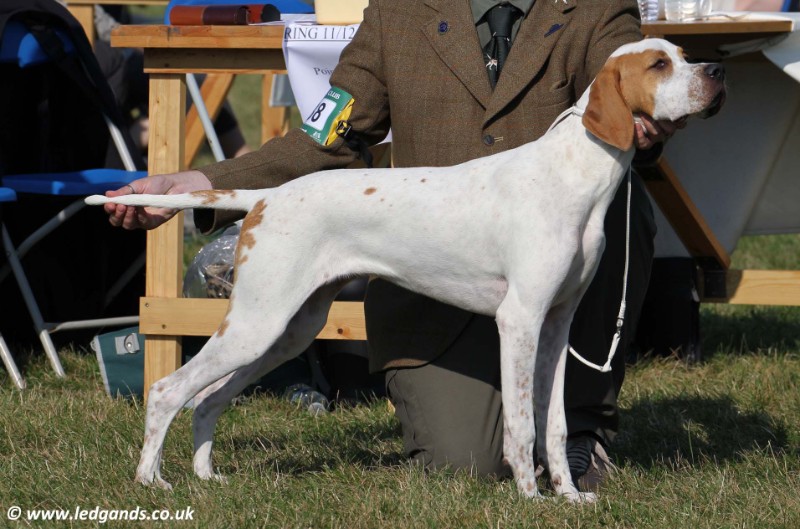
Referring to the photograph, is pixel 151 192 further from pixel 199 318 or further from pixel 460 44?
pixel 199 318

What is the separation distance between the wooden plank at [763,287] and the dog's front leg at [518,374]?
2125 mm

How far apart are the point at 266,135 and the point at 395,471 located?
180 inches

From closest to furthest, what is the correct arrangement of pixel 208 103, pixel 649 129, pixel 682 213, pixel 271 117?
1. pixel 649 129
2. pixel 682 213
3. pixel 208 103
4. pixel 271 117

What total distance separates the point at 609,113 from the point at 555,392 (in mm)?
808

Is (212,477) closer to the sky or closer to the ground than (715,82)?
closer to the ground

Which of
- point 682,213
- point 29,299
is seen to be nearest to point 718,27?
point 682,213

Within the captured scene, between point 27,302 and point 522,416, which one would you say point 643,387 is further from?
point 27,302

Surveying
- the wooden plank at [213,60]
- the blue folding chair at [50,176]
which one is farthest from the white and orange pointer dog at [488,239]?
the blue folding chair at [50,176]

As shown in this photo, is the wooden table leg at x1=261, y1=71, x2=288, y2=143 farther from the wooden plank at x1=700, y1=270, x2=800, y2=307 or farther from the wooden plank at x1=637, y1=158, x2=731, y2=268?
the wooden plank at x1=700, y1=270, x2=800, y2=307

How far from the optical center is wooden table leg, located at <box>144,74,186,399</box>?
14.7 ft

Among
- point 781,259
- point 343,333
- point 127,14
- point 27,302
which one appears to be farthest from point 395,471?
point 127,14

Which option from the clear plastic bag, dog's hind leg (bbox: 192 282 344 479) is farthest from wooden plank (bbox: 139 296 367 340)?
dog's hind leg (bbox: 192 282 344 479)

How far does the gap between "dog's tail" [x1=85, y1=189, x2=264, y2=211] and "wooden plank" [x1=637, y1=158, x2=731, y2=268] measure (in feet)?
6.29

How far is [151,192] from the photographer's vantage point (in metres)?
3.34
